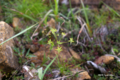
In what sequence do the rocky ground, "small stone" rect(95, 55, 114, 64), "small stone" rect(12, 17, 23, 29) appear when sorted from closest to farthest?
1. the rocky ground
2. "small stone" rect(95, 55, 114, 64)
3. "small stone" rect(12, 17, 23, 29)

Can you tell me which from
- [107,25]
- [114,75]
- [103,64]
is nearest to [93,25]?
[107,25]

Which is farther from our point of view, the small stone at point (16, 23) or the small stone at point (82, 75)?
the small stone at point (16, 23)

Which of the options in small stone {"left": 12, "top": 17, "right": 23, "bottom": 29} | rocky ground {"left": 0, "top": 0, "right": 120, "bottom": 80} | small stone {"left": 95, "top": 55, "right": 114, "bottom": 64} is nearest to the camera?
rocky ground {"left": 0, "top": 0, "right": 120, "bottom": 80}

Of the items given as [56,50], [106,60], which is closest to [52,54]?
[56,50]

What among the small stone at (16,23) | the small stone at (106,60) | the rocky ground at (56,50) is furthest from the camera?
the small stone at (16,23)

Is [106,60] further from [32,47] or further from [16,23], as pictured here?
[16,23]

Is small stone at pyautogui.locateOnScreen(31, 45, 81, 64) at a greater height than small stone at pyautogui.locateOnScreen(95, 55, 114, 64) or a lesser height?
greater

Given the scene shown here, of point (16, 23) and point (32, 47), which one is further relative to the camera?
point (16, 23)

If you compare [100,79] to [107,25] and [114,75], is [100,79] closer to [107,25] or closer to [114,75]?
[114,75]

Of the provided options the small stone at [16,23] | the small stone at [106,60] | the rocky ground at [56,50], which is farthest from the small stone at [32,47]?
the small stone at [106,60]

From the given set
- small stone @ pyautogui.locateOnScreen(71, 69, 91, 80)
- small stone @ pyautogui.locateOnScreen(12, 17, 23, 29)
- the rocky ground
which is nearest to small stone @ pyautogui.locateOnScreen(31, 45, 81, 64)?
the rocky ground

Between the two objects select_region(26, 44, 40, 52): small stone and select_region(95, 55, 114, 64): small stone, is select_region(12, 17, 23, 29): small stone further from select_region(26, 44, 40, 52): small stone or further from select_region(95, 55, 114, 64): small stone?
select_region(95, 55, 114, 64): small stone

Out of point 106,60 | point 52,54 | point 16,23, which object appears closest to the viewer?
point 106,60

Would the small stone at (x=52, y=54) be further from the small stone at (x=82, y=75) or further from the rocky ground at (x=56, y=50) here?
the small stone at (x=82, y=75)
